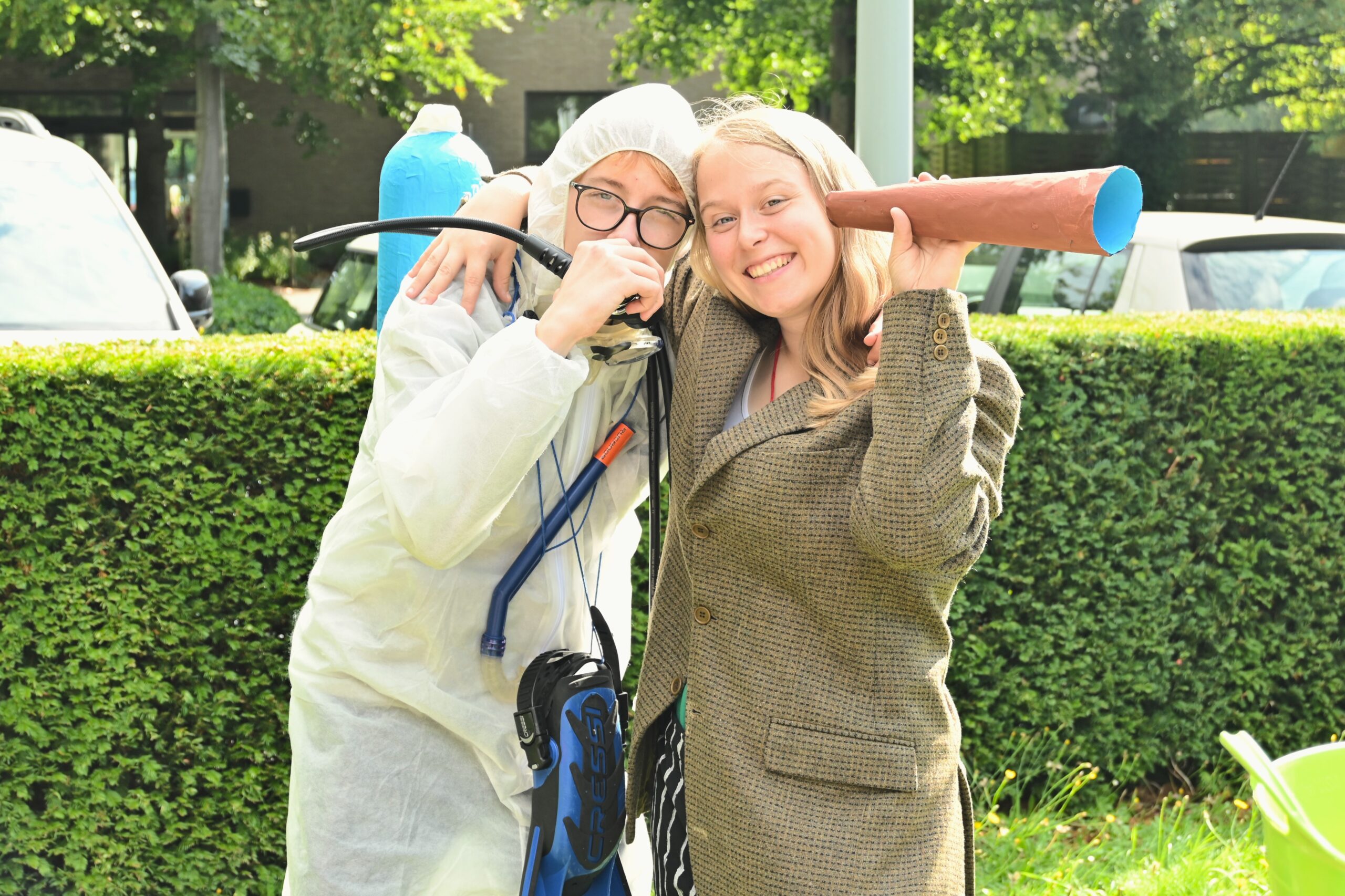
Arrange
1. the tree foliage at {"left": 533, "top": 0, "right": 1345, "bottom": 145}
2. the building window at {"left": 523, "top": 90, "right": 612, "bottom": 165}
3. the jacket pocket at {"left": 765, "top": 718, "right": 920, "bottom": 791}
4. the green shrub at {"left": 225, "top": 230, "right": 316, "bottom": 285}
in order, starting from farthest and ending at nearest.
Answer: the building window at {"left": 523, "top": 90, "right": 612, "bottom": 165}
the green shrub at {"left": 225, "top": 230, "right": 316, "bottom": 285}
the tree foliage at {"left": 533, "top": 0, "right": 1345, "bottom": 145}
the jacket pocket at {"left": 765, "top": 718, "right": 920, "bottom": 791}

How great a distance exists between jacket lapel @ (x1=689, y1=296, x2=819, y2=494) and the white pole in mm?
1602

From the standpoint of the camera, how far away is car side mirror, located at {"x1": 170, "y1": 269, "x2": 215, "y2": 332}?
17.6 ft

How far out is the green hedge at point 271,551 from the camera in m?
3.18

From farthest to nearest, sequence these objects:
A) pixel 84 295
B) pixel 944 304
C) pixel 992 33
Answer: pixel 992 33, pixel 84 295, pixel 944 304

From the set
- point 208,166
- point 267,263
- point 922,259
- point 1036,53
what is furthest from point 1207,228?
point 267,263

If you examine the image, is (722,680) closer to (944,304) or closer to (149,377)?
(944,304)

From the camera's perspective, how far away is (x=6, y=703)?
323cm

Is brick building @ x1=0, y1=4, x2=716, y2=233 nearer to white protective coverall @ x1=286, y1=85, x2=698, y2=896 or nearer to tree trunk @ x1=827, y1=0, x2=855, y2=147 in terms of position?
tree trunk @ x1=827, y1=0, x2=855, y2=147

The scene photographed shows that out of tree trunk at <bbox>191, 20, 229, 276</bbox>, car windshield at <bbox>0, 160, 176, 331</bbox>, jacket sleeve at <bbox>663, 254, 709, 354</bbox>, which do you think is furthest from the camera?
tree trunk at <bbox>191, 20, 229, 276</bbox>

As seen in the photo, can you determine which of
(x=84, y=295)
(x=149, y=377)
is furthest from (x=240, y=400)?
(x=84, y=295)

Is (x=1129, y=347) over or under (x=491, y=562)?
over

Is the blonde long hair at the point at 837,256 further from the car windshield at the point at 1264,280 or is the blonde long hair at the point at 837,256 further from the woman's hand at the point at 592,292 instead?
the car windshield at the point at 1264,280

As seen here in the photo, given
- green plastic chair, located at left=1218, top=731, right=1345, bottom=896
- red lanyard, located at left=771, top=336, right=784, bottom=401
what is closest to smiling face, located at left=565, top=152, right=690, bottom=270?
red lanyard, located at left=771, top=336, right=784, bottom=401

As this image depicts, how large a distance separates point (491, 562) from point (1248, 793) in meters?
3.12
